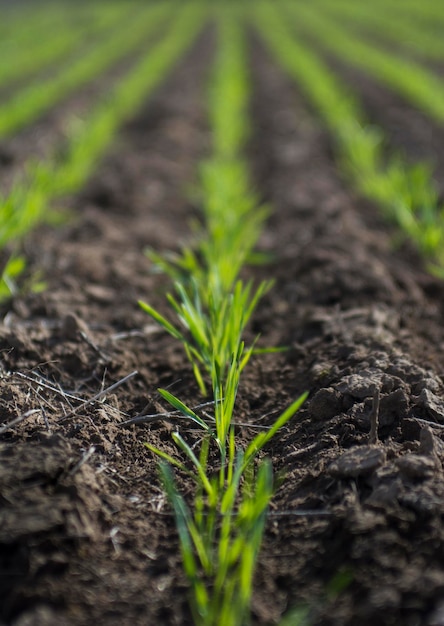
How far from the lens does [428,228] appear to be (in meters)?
3.05

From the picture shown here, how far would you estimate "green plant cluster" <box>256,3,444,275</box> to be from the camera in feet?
10.5

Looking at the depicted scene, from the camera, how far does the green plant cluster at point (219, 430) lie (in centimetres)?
119

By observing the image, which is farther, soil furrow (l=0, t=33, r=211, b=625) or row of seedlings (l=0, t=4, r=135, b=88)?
row of seedlings (l=0, t=4, r=135, b=88)

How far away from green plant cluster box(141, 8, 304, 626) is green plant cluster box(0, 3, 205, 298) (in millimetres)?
614

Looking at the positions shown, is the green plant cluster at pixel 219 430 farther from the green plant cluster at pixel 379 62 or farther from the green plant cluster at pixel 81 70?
the green plant cluster at pixel 379 62

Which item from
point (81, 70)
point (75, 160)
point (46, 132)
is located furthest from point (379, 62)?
point (75, 160)

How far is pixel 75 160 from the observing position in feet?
14.2

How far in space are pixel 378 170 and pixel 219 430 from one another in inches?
142

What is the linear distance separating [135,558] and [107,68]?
11908mm

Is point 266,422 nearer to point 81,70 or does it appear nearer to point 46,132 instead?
point 46,132

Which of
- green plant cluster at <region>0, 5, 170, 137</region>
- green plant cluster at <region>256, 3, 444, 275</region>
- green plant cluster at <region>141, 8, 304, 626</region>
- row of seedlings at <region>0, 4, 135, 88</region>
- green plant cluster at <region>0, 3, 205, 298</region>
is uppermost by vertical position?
row of seedlings at <region>0, 4, 135, 88</region>

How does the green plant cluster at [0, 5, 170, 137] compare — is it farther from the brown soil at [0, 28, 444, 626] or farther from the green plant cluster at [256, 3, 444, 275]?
the brown soil at [0, 28, 444, 626]

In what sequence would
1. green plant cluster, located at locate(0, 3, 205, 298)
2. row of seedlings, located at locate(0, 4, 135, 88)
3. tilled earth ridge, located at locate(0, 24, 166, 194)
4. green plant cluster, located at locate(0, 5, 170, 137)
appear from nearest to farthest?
green plant cluster, located at locate(0, 3, 205, 298)
tilled earth ridge, located at locate(0, 24, 166, 194)
green plant cluster, located at locate(0, 5, 170, 137)
row of seedlings, located at locate(0, 4, 135, 88)

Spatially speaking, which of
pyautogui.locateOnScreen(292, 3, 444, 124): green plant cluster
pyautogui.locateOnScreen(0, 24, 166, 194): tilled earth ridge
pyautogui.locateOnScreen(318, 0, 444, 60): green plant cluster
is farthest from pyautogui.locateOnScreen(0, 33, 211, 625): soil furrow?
pyautogui.locateOnScreen(318, 0, 444, 60): green plant cluster
